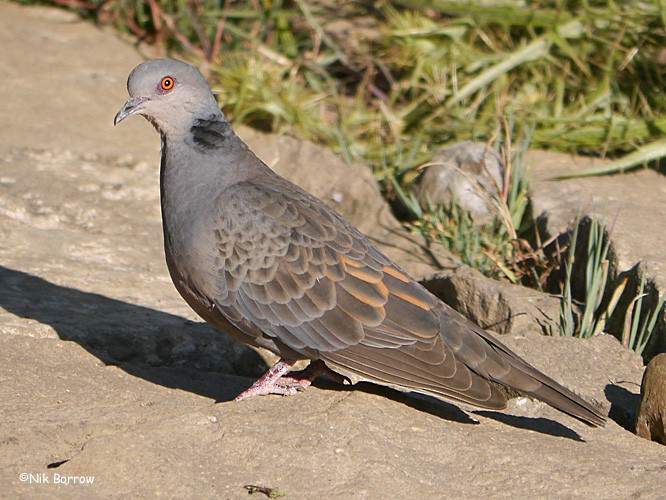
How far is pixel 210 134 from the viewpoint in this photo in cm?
459

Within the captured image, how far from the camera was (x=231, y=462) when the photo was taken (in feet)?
11.9

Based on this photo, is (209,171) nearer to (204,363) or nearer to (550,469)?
(204,363)

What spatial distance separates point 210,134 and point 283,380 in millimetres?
1184

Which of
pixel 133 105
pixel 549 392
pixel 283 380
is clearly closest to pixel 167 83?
pixel 133 105

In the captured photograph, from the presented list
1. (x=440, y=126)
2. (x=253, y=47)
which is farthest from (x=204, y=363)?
(x=253, y=47)

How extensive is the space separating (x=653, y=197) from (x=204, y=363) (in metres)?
3.19

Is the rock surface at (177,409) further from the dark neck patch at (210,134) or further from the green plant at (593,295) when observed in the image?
the dark neck patch at (210,134)

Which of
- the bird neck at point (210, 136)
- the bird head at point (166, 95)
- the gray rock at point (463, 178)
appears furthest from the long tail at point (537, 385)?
the gray rock at point (463, 178)

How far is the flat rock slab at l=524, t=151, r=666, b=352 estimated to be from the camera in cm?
537

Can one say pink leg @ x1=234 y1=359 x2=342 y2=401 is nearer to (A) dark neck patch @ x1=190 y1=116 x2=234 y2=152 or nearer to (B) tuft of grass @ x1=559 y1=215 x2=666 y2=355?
(A) dark neck patch @ x1=190 y1=116 x2=234 y2=152

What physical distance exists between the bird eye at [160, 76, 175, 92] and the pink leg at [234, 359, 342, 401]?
4.49 ft

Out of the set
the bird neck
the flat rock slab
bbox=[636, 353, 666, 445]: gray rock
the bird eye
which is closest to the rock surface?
bbox=[636, 353, 666, 445]: gray rock

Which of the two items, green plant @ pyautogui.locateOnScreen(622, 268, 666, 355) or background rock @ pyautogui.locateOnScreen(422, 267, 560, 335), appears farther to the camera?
background rock @ pyautogui.locateOnScreen(422, 267, 560, 335)

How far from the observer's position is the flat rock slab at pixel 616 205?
5.37 meters
